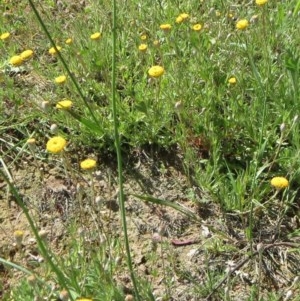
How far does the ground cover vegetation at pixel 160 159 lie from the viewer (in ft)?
6.19

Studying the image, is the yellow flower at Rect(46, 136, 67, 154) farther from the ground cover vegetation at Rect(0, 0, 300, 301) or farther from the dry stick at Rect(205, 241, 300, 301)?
the dry stick at Rect(205, 241, 300, 301)

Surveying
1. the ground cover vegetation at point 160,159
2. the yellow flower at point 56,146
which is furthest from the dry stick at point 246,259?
the yellow flower at point 56,146

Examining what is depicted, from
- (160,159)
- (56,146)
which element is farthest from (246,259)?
(56,146)

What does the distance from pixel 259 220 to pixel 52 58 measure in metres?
1.43

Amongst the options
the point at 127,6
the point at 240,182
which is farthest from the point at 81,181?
the point at 127,6

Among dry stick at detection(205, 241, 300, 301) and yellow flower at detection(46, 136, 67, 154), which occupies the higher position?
yellow flower at detection(46, 136, 67, 154)

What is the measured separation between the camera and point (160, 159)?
2.35m

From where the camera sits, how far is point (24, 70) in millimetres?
2877

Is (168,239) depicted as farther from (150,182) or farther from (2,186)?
(2,186)

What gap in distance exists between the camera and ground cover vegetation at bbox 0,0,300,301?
1886mm

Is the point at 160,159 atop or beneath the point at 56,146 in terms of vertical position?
beneath

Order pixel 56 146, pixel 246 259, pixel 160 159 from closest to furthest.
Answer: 1. pixel 56 146
2. pixel 246 259
3. pixel 160 159

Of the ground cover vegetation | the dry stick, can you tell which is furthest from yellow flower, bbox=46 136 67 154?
the dry stick

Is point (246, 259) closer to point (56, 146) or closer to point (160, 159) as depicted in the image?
point (160, 159)
